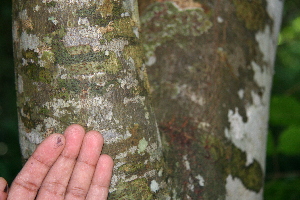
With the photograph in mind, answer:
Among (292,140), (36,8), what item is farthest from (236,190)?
(292,140)

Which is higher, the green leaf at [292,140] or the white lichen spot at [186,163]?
the white lichen spot at [186,163]

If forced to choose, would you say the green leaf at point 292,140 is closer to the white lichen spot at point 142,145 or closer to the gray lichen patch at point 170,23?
the gray lichen patch at point 170,23

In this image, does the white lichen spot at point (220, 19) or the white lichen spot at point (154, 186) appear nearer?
the white lichen spot at point (154, 186)

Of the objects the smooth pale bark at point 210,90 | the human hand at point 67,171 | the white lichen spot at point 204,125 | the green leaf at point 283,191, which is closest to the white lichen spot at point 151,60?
the smooth pale bark at point 210,90

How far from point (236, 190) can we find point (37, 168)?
80cm

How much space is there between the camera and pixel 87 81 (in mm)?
1027

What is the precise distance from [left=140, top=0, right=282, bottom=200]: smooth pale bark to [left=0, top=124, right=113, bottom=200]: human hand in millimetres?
291

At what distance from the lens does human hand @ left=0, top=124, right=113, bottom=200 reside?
1.04m

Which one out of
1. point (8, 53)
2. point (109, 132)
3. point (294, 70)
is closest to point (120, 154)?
point (109, 132)

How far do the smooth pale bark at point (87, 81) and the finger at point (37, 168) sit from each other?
46 mm

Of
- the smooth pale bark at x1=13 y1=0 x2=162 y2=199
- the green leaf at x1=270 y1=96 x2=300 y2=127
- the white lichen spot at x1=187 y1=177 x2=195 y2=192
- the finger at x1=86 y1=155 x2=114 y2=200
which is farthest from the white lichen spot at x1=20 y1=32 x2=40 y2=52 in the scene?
the green leaf at x1=270 y1=96 x2=300 y2=127

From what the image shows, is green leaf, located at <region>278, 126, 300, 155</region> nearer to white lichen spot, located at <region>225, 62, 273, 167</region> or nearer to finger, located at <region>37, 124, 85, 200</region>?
white lichen spot, located at <region>225, 62, 273, 167</region>

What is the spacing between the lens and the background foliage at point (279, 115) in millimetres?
2502

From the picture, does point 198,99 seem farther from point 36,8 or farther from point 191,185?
point 36,8
